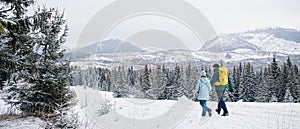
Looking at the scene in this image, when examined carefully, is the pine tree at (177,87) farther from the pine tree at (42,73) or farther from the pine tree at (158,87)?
the pine tree at (42,73)

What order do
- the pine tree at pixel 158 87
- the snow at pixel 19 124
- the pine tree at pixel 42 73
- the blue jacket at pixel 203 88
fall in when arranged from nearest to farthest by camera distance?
the snow at pixel 19 124 < the pine tree at pixel 42 73 < the blue jacket at pixel 203 88 < the pine tree at pixel 158 87

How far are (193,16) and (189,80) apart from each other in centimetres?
4122

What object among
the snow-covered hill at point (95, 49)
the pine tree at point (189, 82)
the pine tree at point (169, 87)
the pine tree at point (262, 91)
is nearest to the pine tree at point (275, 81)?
the pine tree at point (262, 91)

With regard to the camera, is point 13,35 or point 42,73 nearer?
point 13,35

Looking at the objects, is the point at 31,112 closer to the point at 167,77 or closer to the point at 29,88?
the point at 29,88

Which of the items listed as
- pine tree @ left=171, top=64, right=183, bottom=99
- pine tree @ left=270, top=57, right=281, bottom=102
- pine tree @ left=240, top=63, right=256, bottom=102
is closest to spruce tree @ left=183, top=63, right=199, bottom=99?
pine tree @ left=171, top=64, right=183, bottom=99

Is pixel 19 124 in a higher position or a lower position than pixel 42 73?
lower

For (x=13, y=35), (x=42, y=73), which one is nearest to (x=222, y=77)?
(x=42, y=73)

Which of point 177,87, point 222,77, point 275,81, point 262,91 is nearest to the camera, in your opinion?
point 222,77

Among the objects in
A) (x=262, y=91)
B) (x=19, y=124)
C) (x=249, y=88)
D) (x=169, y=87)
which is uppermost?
(x=19, y=124)

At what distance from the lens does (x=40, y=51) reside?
8.77 meters

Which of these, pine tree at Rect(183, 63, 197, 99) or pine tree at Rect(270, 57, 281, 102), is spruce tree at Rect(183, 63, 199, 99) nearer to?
pine tree at Rect(183, 63, 197, 99)

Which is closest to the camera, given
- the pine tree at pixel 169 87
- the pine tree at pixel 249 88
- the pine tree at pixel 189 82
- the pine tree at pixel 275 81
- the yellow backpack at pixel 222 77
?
the yellow backpack at pixel 222 77

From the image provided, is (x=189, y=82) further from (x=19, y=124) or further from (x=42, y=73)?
(x=19, y=124)
